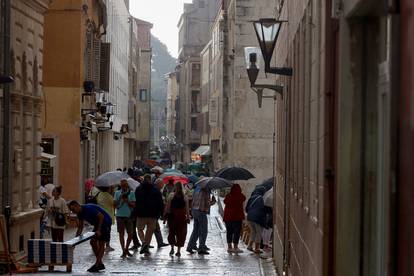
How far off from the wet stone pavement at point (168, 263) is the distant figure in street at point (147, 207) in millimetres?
562

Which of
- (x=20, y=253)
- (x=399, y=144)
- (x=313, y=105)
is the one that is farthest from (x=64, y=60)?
(x=399, y=144)

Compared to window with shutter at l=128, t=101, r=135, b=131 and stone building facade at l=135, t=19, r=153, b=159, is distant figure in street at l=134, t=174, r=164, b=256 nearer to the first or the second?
window with shutter at l=128, t=101, r=135, b=131

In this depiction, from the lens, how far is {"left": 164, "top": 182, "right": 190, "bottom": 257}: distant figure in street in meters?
22.3

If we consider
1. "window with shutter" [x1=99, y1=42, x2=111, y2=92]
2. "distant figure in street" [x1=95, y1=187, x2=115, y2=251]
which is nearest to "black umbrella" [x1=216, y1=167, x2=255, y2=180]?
"distant figure in street" [x1=95, y1=187, x2=115, y2=251]

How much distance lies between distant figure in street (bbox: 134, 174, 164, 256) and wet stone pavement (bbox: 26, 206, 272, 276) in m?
0.56

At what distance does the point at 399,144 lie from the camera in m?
4.68

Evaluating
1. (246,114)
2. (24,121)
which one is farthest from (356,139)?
(246,114)

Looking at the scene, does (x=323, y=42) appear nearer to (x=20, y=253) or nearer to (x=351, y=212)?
(x=351, y=212)

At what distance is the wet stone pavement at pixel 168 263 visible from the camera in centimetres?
1912

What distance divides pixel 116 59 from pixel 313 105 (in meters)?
48.2

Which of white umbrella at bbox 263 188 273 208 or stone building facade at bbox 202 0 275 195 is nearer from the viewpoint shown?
white umbrella at bbox 263 188 273 208

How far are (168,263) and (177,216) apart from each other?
5.74 feet

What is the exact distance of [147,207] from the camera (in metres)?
22.1

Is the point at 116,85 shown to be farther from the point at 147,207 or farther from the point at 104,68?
the point at 147,207
